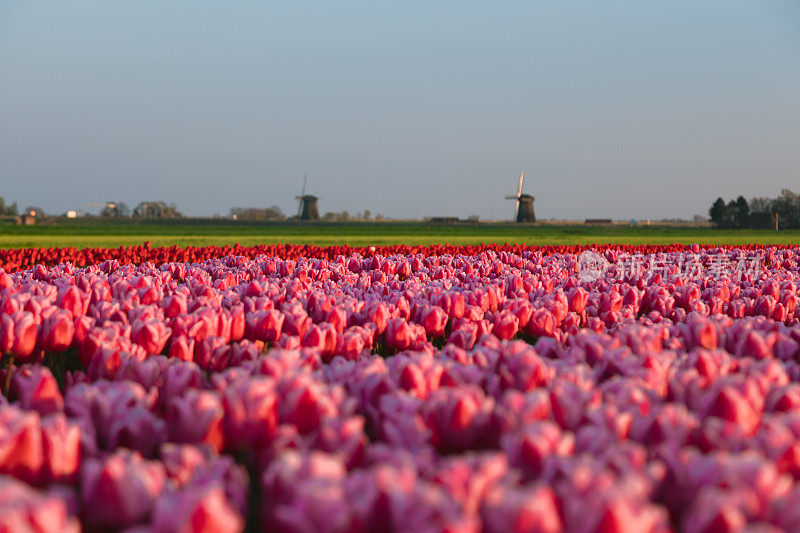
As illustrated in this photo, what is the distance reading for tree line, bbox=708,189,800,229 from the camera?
322ft

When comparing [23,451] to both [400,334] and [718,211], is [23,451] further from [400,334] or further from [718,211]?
[718,211]

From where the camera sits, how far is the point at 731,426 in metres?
1.79

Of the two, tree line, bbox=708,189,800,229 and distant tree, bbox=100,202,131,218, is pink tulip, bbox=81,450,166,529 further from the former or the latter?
distant tree, bbox=100,202,131,218

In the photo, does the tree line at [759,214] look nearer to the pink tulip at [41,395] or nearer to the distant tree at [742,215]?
the distant tree at [742,215]

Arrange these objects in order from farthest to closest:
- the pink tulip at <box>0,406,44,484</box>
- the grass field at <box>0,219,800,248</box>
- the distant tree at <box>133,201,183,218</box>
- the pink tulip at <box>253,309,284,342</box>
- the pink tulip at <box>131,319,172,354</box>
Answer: the distant tree at <box>133,201,183,218</box>
the grass field at <box>0,219,800,248</box>
the pink tulip at <box>253,309,284,342</box>
the pink tulip at <box>131,319,172,354</box>
the pink tulip at <box>0,406,44,484</box>

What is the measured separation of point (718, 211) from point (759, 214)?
23.9ft

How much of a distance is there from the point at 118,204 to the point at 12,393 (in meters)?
175

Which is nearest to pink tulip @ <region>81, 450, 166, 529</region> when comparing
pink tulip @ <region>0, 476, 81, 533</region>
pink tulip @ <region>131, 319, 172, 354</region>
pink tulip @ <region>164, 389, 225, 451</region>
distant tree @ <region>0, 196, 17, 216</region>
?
pink tulip @ <region>0, 476, 81, 533</region>

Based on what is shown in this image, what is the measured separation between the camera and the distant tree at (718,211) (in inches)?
4117

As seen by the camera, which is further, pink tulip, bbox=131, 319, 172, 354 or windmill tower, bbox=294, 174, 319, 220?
windmill tower, bbox=294, 174, 319, 220

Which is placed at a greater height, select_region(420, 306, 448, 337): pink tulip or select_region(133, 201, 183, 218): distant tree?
select_region(133, 201, 183, 218): distant tree

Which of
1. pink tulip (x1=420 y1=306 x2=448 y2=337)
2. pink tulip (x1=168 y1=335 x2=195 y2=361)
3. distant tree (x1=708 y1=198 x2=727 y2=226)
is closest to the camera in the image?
pink tulip (x1=168 y1=335 x2=195 y2=361)

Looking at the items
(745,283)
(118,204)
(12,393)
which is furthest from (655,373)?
(118,204)

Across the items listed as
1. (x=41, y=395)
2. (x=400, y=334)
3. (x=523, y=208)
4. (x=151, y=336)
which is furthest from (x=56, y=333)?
(x=523, y=208)
